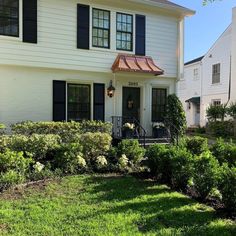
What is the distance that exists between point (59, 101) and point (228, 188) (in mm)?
7778

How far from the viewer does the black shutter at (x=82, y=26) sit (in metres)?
12.2

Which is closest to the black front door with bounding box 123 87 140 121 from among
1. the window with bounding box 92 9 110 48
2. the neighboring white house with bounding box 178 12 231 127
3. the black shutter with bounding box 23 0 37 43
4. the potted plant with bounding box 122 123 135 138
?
the potted plant with bounding box 122 123 135 138

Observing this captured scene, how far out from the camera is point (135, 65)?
12.8 meters

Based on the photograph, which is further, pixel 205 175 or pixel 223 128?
pixel 223 128

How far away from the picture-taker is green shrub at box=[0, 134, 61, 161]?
8648 millimetres

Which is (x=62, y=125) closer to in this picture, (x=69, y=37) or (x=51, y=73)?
(x=51, y=73)

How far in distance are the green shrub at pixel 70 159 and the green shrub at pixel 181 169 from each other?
7.94 ft

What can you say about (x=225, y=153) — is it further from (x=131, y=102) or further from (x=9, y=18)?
(x=9, y=18)

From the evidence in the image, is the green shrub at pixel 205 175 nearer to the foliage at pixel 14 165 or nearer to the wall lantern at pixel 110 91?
the foliage at pixel 14 165

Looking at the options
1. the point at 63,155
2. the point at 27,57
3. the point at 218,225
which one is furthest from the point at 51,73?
the point at 218,225

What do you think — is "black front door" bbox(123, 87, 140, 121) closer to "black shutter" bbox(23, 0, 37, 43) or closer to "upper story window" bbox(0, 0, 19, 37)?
"black shutter" bbox(23, 0, 37, 43)

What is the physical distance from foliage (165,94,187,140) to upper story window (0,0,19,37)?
21.7 ft

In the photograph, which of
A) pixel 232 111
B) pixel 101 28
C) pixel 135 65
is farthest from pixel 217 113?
pixel 101 28

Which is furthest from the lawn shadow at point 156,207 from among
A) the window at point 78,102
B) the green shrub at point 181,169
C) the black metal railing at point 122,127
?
the window at point 78,102
